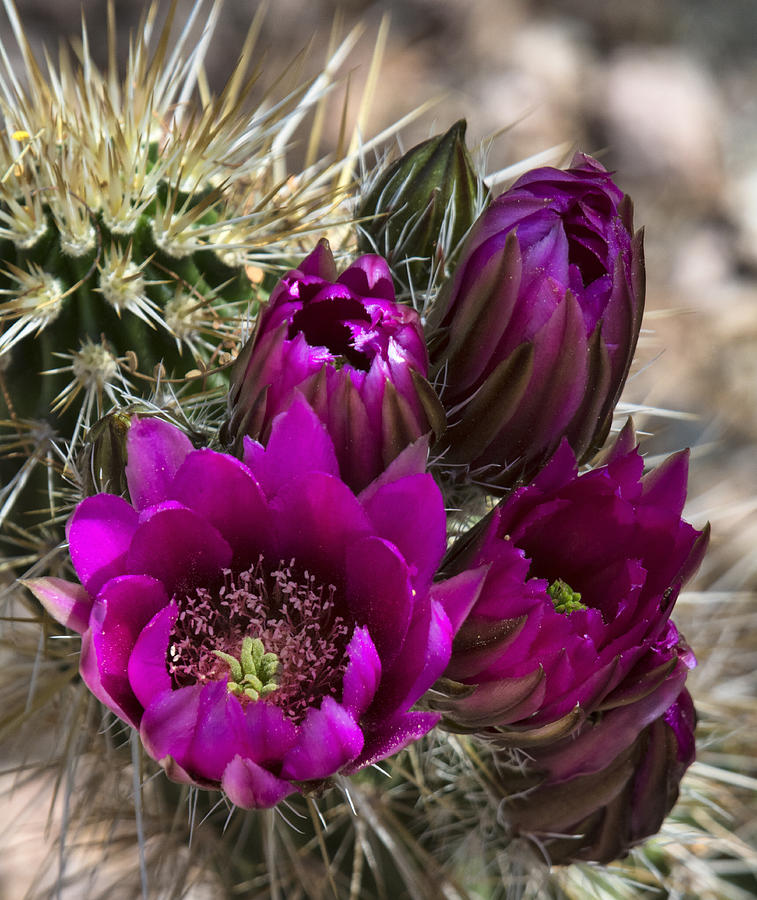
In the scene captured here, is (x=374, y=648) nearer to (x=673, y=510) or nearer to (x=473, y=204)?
(x=673, y=510)

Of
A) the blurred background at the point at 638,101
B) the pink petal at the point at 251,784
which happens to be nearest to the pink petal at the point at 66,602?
the pink petal at the point at 251,784

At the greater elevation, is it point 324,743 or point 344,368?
point 344,368

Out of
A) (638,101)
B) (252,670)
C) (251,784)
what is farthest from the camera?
(638,101)

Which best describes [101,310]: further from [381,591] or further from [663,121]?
[663,121]

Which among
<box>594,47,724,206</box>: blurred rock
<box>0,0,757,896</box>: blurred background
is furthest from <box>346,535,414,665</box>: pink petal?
<box>594,47,724,206</box>: blurred rock

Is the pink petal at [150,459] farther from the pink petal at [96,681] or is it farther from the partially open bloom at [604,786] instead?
the partially open bloom at [604,786]

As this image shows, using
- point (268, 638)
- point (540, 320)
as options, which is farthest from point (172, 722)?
point (540, 320)
